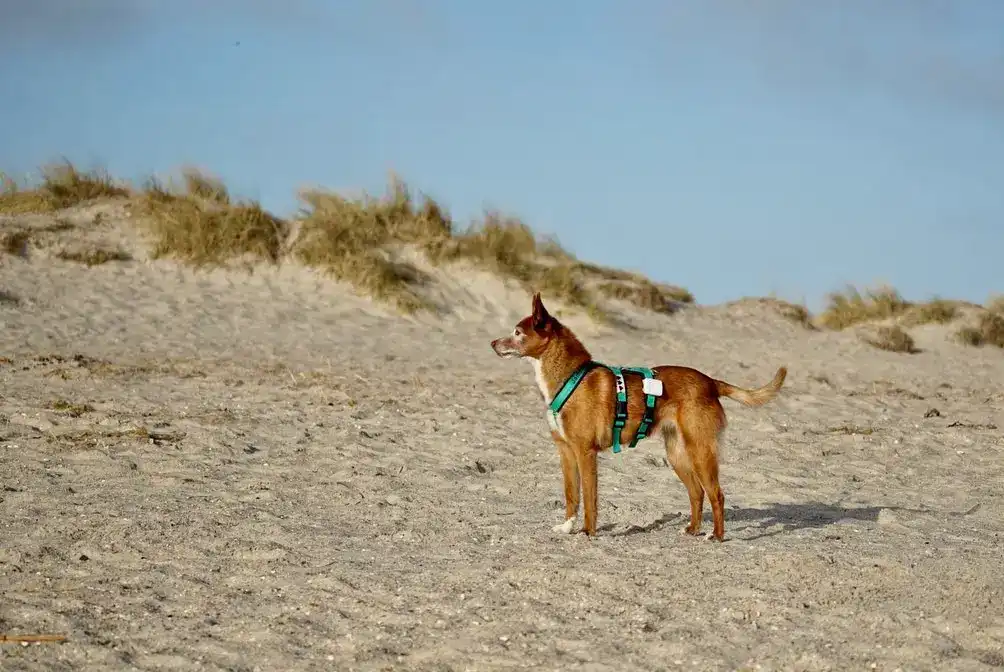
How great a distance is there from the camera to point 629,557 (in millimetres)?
7777

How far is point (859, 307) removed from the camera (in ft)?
79.9

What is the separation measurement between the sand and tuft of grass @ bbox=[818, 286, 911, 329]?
4.93m

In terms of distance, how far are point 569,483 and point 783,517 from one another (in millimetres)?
2040

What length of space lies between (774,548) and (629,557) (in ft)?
3.15

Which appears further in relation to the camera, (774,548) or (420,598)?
(774,548)

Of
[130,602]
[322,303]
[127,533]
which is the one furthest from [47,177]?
[130,602]

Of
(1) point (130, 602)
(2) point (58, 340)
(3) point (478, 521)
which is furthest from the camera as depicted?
(2) point (58, 340)

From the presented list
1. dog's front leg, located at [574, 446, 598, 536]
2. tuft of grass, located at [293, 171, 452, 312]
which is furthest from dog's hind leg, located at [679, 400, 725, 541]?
tuft of grass, located at [293, 171, 452, 312]

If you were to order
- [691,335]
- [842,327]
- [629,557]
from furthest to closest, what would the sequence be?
[842,327] → [691,335] → [629,557]

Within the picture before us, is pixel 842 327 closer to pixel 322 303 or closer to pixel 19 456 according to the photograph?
pixel 322 303

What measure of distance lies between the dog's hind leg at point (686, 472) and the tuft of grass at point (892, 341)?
1425 cm

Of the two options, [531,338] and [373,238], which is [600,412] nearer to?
[531,338]

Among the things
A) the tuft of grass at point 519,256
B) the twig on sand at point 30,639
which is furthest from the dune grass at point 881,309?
the twig on sand at point 30,639

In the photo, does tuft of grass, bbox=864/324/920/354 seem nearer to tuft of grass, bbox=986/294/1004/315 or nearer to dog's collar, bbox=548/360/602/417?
tuft of grass, bbox=986/294/1004/315
